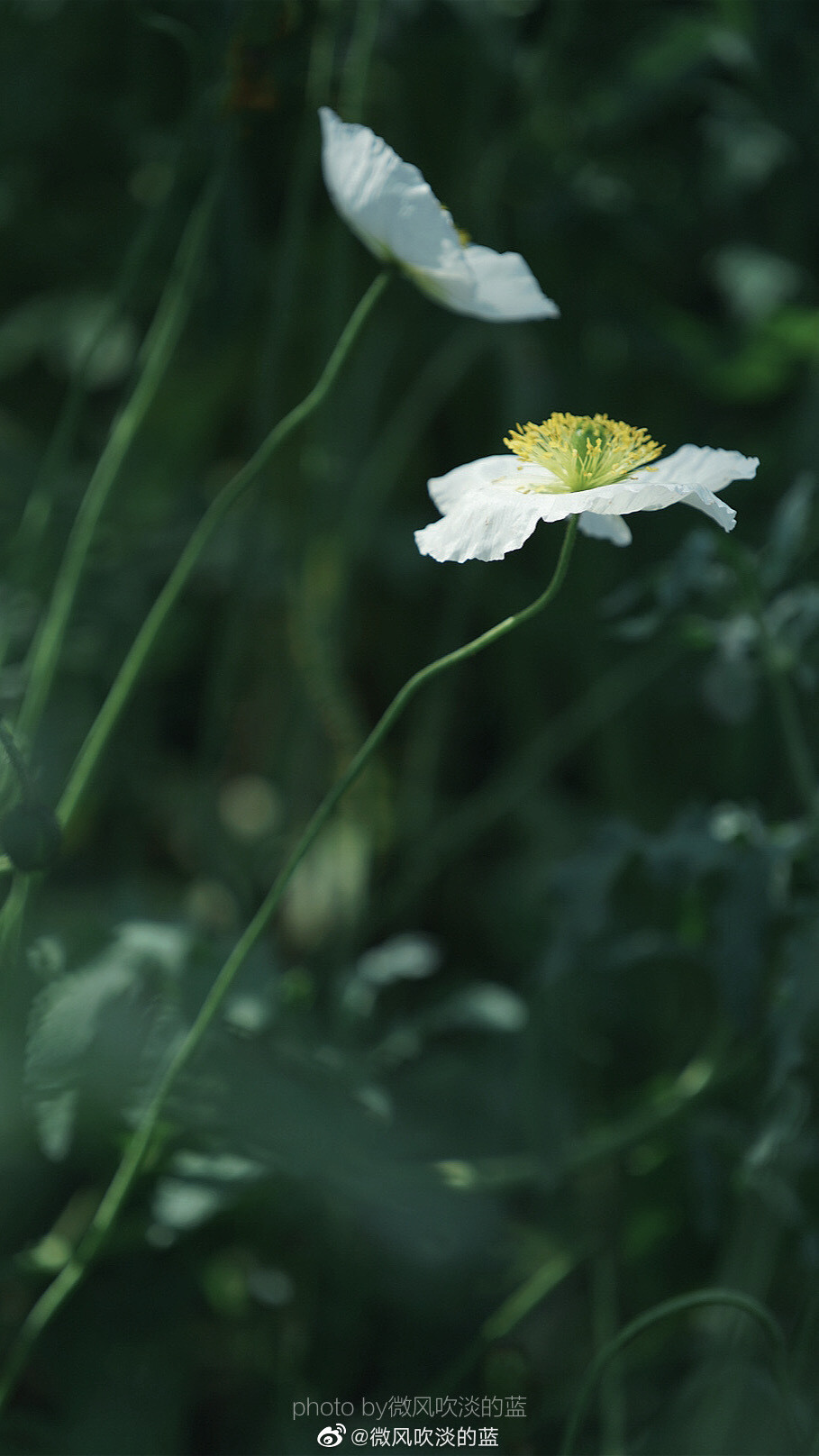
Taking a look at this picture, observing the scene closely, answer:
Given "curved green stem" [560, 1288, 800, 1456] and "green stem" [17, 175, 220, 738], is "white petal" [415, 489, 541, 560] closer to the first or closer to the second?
"green stem" [17, 175, 220, 738]

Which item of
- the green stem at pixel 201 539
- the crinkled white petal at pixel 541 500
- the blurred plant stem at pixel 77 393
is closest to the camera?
the crinkled white petal at pixel 541 500

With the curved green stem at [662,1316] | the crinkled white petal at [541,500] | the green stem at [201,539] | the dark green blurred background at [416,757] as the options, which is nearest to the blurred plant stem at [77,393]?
the dark green blurred background at [416,757]

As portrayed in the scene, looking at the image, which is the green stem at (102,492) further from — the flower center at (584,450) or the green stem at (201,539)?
the flower center at (584,450)

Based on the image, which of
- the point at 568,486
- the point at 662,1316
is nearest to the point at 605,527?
the point at 568,486

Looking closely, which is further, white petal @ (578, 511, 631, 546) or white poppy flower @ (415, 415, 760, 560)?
white petal @ (578, 511, 631, 546)

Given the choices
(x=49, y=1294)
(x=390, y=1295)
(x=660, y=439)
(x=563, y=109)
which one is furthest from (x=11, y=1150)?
(x=563, y=109)

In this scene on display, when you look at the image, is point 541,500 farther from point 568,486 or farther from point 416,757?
point 416,757

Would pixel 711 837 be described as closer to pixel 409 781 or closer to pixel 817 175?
pixel 409 781

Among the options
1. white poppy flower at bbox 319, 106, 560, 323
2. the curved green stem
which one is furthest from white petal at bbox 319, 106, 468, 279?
the curved green stem
